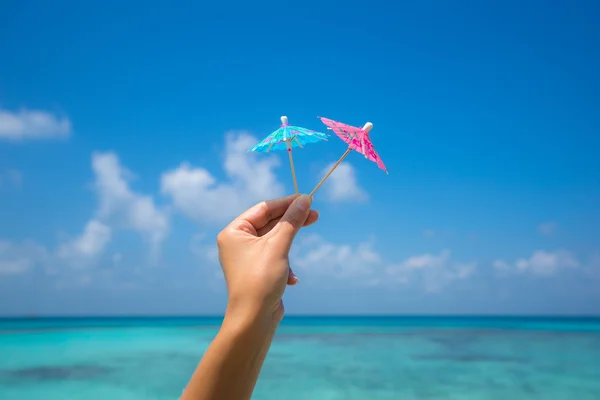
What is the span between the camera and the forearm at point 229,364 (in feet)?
3.55

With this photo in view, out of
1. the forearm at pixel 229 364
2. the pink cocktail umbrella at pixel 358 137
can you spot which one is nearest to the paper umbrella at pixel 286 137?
the pink cocktail umbrella at pixel 358 137

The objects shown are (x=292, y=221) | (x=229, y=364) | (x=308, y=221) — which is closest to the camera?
(x=229, y=364)

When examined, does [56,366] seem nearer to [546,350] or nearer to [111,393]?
[111,393]

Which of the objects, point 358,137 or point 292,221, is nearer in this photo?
point 292,221

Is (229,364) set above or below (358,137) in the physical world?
below

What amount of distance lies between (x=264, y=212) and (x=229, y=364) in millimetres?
511

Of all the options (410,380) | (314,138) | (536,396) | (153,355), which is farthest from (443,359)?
(314,138)

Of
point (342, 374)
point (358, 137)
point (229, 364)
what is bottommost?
point (342, 374)

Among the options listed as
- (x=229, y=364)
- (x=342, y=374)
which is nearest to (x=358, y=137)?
(x=229, y=364)

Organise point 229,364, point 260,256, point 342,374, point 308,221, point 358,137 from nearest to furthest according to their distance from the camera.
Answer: point 229,364
point 260,256
point 308,221
point 358,137
point 342,374

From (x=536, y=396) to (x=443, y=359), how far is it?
6.54 m

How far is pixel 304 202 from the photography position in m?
1.45

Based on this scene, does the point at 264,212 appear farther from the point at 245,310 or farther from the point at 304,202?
the point at 245,310

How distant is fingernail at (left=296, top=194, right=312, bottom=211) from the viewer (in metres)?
1.42
